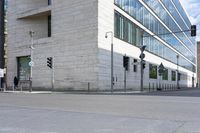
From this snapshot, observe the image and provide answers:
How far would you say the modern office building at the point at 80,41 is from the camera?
4034cm

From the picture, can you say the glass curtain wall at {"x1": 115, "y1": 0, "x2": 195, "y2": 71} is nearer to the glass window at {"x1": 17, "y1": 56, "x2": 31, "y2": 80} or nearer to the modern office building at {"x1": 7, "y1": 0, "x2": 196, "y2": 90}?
the modern office building at {"x1": 7, "y1": 0, "x2": 196, "y2": 90}

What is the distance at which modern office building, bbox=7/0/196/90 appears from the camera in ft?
132

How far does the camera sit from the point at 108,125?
30.8 feet

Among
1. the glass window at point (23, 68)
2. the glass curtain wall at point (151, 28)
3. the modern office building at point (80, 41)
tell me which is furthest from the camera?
the glass window at point (23, 68)

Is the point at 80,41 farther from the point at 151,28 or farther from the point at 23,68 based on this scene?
the point at 151,28

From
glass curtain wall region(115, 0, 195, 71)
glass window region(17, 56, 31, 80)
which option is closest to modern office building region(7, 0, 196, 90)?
glass window region(17, 56, 31, 80)

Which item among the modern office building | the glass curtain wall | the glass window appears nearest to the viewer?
the modern office building

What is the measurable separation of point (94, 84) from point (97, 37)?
5.54 metres

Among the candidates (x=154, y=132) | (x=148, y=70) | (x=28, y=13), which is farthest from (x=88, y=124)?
(x=148, y=70)

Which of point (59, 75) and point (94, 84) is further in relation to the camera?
point (59, 75)

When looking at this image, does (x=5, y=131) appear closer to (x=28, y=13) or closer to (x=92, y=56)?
(x=92, y=56)

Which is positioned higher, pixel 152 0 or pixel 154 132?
pixel 152 0

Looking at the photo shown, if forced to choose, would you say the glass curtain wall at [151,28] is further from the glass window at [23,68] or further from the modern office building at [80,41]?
the glass window at [23,68]

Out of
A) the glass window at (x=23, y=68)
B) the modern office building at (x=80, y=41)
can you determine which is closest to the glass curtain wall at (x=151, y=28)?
the modern office building at (x=80, y=41)
